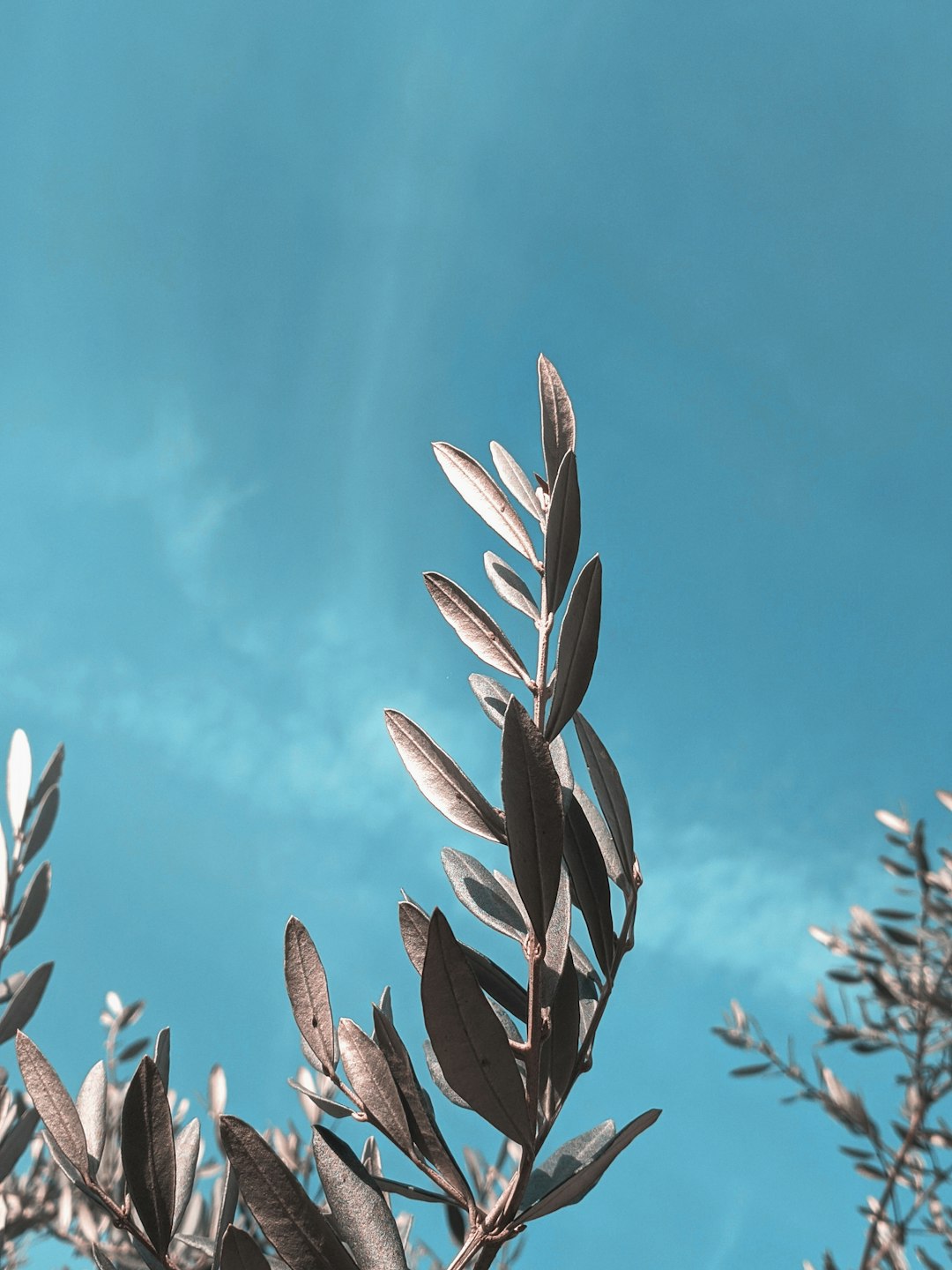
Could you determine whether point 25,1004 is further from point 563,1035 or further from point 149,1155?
point 563,1035

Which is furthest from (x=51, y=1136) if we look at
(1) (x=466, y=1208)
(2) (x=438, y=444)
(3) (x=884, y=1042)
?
(3) (x=884, y=1042)

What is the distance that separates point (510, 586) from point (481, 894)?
0.36m

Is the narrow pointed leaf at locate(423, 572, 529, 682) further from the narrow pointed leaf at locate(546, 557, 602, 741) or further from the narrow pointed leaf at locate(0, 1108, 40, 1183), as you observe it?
the narrow pointed leaf at locate(0, 1108, 40, 1183)

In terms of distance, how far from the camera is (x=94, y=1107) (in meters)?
1.04

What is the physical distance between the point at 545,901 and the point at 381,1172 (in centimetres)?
60

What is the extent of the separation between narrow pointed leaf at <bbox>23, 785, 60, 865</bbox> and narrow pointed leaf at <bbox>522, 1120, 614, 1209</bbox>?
4.30 feet

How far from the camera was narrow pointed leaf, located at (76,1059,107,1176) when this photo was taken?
1.00 metres

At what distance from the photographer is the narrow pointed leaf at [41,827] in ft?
6.24

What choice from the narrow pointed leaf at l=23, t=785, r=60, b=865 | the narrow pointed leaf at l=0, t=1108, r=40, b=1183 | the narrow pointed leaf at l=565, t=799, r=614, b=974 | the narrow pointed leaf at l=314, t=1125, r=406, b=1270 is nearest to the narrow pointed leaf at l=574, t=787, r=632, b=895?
the narrow pointed leaf at l=565, t=799, r=614, b=974

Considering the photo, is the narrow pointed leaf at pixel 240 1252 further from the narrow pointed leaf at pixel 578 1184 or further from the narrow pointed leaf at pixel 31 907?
the narrow pointed leaf at pixel 31 907

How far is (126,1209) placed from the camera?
807 millimetres

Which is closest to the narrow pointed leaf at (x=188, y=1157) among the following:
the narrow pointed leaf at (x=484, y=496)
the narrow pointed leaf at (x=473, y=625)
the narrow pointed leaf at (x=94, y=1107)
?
the narrow pointed leaf at (x=94, y=1107)

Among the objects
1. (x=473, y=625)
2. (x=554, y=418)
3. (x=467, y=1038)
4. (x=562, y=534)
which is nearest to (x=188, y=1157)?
(x=467, y=1038)

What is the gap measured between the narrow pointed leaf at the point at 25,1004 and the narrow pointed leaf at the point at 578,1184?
1.02 meters
